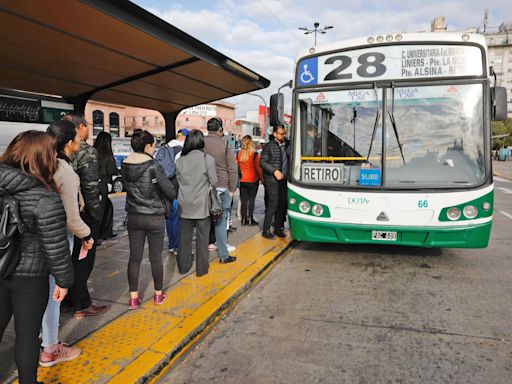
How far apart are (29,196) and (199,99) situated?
720 cm

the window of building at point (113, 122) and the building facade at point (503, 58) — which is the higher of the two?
the building facade at point (503, 58)

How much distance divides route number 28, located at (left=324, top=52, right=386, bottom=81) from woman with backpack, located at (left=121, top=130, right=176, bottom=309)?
290cm

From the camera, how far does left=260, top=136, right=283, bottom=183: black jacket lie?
6.13 meters

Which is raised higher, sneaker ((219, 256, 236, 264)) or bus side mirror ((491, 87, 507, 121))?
bus side mirror ((491, 87, 507, 121))

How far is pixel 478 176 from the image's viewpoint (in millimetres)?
4832

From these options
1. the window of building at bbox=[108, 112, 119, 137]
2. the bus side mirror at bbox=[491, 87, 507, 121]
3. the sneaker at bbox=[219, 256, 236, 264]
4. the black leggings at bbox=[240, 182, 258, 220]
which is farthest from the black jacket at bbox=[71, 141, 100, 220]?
the window of building at bbox=[108, 112, 119, 137]

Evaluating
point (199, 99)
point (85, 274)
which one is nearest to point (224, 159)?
point (85, 274)

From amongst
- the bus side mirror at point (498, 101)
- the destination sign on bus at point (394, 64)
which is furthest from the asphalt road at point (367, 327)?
the destination sign on bus at point (394, 64)

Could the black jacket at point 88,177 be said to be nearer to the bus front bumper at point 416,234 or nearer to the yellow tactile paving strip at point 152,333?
the yellow tactile paving strip at point 152,333

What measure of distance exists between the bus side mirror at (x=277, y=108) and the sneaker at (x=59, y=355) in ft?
13.3

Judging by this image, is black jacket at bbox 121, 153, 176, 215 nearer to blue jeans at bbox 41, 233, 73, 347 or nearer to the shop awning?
blue jeans at bbox 41, 233, 73, 347

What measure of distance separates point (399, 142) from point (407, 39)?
1.33 m

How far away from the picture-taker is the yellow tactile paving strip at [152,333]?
8.71 ft

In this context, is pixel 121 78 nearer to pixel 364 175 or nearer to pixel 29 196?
pixel 364 175
